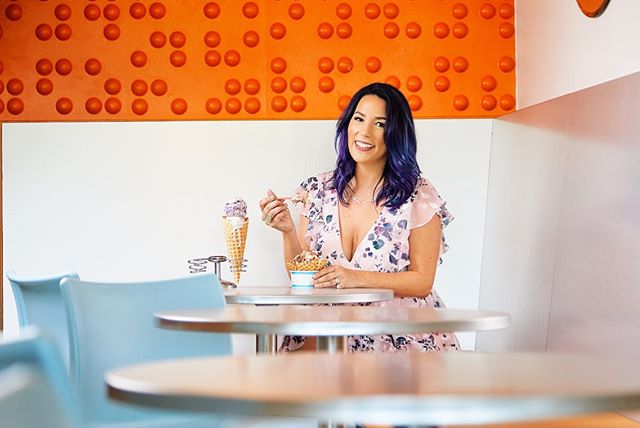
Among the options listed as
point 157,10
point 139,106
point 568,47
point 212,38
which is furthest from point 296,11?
point 568,47

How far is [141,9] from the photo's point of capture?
18.3 ft

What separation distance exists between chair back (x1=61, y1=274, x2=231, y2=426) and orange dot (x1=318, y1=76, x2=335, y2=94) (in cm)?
296

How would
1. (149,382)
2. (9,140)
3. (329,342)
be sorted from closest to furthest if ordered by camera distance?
(149,382), (329,342), (9,140)

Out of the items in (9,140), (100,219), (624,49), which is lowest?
(100,219)

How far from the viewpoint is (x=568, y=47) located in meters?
4.82

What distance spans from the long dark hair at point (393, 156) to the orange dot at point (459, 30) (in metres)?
1.30

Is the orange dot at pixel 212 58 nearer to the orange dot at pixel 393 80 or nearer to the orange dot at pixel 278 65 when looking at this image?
the orange dot at pixel 278 65

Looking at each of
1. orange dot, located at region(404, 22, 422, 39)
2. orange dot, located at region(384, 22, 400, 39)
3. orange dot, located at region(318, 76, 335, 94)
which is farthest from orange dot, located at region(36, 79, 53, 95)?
orange dot, located at region(404, 22, 422, 39)

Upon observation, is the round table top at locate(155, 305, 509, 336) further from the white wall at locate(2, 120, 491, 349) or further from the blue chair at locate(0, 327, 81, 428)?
the white wall at locate(2, 120, 491, 349)

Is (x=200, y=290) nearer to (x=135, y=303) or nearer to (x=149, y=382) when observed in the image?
(x=135, y=303)

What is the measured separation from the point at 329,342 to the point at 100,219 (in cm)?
362

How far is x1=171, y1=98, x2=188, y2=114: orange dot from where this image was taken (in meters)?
5.55

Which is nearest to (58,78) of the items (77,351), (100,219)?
(100,219)

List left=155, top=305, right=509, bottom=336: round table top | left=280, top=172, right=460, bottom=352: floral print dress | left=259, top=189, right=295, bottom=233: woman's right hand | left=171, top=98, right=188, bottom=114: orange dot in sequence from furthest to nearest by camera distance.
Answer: left=171, top=98, right=188, bottom=114: orange dot → left=259, top=189, right=295, bottom=233: woman's right hand → left=280, top=172, right=460, bottom=352: floral print dress → left=155, top=305, right=509, bottom=336: round table top
